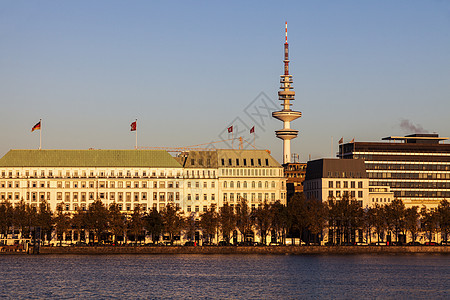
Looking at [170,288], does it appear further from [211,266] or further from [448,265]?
[448,265]

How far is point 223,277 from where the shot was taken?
135 m

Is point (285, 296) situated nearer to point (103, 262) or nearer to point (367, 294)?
point (367, 294)

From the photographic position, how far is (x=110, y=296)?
110 m

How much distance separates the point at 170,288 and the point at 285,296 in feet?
54.9

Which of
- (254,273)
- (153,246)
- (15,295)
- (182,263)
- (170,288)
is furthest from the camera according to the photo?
(153,246)

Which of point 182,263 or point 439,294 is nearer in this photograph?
point 439,294

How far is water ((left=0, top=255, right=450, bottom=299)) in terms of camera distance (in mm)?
114375

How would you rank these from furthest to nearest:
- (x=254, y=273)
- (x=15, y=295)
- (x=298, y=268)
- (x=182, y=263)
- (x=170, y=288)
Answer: (x=182, y=263), (x=298, y=268), (x=254, y=273), (x=170, y=288), (x=15, y=295)

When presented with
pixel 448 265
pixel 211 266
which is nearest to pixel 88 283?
pixel 211 266

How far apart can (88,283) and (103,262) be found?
4063 centimetres

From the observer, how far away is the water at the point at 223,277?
114m

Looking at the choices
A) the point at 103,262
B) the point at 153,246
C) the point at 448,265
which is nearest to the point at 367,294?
the point at 448,265

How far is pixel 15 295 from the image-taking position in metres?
109

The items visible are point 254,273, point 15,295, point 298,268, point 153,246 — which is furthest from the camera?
point 153,246
